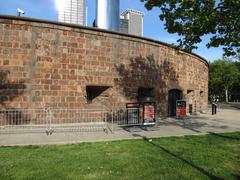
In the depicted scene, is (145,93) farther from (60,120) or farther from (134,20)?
(134,20)

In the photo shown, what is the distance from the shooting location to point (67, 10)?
1620 inches

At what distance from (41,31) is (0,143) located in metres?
6.40

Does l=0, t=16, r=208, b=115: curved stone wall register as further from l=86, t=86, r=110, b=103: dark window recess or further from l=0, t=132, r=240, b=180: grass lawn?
l=0, t=132, r=240, b=180: grass lawn

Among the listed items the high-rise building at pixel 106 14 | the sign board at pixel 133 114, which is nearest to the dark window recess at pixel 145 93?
the sign board at pixel 133 114

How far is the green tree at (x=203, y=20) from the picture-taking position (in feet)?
35.3

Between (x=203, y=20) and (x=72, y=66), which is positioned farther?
(x=72, y=66)

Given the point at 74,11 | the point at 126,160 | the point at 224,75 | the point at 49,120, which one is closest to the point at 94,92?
the point at 49,120

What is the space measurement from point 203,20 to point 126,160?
19.3 ft

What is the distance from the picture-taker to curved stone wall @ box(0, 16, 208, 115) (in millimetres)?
13945

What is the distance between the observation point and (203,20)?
1077 centimetres

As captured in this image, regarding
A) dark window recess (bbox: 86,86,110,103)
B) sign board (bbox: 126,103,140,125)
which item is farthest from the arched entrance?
sign board (bbox: 126,103,140,125)

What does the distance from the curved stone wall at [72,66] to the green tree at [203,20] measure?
184 inches

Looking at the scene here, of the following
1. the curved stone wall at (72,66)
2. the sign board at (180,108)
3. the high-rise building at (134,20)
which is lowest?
the sign board at (180,108)

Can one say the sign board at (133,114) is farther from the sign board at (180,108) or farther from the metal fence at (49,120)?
the sign board at (180,108)
